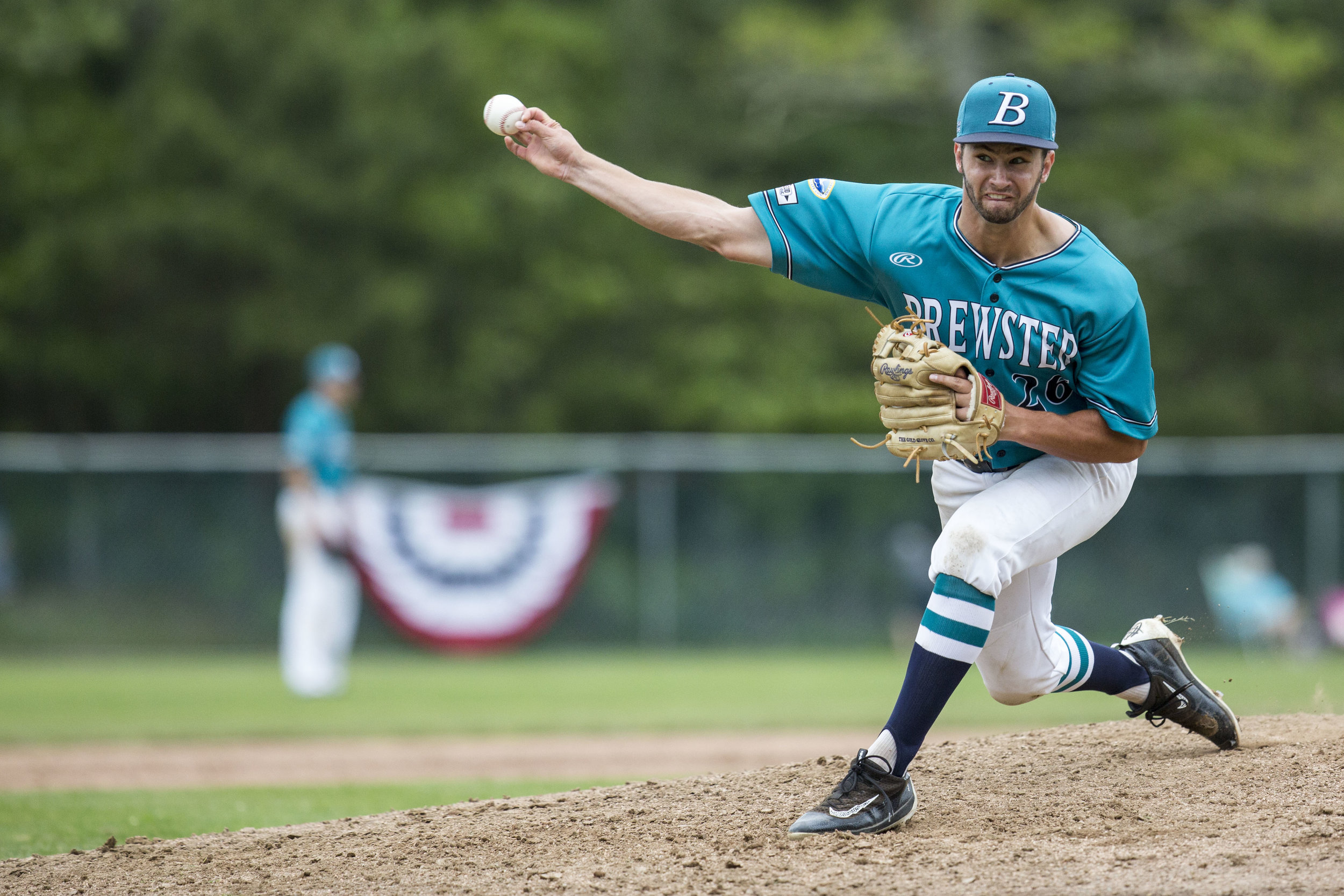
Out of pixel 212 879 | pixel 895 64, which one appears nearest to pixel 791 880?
pixel 212 879

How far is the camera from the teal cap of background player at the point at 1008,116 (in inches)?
151

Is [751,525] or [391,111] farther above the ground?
[391,111]

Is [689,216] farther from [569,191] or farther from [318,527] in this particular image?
[569,191]

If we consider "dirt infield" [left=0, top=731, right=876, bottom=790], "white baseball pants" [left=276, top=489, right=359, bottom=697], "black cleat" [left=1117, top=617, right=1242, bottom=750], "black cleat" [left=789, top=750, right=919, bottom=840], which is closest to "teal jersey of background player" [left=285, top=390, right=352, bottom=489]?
"white baseball pants" [left=276, top=489, right=359, bottom=697]

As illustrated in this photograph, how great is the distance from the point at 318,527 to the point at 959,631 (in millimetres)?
7193

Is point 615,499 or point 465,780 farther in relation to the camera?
point 615,499

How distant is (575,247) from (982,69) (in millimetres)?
6306

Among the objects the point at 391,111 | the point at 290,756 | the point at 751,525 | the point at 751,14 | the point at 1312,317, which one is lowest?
the point at 290,756

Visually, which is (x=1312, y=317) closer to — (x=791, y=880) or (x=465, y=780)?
(x=465, y=780)

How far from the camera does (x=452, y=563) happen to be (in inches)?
530

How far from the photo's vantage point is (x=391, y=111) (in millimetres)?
19453

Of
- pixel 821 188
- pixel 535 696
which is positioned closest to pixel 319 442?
pixel 535 696

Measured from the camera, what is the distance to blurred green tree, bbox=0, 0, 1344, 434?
59.0ft

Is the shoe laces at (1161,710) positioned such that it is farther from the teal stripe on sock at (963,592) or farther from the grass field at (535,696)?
the grass field at (535,696)
